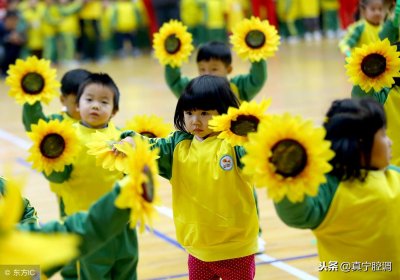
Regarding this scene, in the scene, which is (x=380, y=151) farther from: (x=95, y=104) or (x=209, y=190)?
(x=95, y=104)

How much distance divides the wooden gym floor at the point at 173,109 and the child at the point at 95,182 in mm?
378

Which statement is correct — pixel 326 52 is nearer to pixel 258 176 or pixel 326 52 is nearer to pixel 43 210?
pixel 43 210

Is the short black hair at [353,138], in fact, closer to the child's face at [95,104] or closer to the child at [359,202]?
the child at [359,202]

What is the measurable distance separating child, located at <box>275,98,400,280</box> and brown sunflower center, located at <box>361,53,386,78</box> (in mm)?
1397

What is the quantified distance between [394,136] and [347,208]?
186 centimetres

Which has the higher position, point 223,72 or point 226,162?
point 223,72

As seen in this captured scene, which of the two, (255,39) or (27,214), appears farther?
(255,39)

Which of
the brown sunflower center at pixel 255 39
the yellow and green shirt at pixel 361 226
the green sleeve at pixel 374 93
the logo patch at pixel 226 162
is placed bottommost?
the yellow and green shirt at pixel 361 226

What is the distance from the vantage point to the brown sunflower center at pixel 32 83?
15.4 feet

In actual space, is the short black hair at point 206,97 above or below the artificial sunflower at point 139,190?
above

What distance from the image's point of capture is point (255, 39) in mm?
5133

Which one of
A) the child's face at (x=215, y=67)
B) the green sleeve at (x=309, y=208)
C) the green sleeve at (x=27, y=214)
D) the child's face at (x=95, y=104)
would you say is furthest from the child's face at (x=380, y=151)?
the child's face at (x=215, y=67)

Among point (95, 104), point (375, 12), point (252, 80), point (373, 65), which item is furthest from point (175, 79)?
point (375, 12)

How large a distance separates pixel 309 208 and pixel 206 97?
1.21 m
